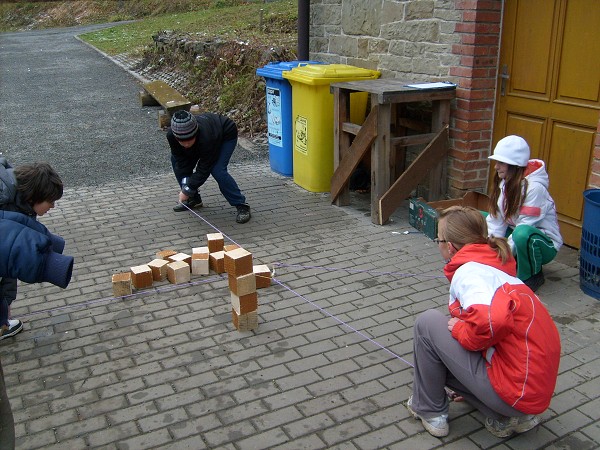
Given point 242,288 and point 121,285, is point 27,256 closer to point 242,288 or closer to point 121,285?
point 242,288

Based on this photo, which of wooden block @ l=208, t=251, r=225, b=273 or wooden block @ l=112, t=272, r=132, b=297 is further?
wooden block @ l=208, t=251, r=225, b=273

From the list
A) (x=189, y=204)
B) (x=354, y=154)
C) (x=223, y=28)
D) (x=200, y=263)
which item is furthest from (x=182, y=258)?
(x=223, y=28)

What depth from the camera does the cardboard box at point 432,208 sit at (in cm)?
582

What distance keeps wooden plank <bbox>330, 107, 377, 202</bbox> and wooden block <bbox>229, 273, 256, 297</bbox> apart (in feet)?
8.08

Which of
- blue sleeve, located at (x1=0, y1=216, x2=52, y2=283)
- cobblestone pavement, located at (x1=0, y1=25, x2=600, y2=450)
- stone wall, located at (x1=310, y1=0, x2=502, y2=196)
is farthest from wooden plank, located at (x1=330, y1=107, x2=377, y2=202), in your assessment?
blue sleeve, located at (x1=0, y1=216, x2=52, y2=283)

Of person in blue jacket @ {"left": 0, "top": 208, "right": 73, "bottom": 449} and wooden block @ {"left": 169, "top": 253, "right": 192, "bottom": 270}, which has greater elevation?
person in blue jacket @ {"left": 0, "top": 208, "right": 73, "bottom": 449}

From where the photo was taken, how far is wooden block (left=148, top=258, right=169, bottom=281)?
201 inches

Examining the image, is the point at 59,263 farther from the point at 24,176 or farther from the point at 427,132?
the point at 427,132

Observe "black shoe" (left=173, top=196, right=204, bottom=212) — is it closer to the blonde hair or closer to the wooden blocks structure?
the wooden blocks structure

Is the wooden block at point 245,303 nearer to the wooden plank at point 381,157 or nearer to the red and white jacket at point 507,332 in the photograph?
the red and white jacket at point 507,332

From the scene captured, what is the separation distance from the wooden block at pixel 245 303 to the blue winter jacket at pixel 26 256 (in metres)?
1.15

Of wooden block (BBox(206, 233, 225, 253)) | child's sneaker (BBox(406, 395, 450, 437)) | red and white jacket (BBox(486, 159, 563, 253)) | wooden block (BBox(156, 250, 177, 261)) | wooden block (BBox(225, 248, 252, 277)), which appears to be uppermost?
red and white jacket (BBox(486, 159, 563, 253))

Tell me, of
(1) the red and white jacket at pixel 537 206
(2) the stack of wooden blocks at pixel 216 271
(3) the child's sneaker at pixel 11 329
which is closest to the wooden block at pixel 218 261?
(2) the stack of wooden blocks at pixel 216 271

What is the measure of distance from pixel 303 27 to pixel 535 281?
5.09 metres
